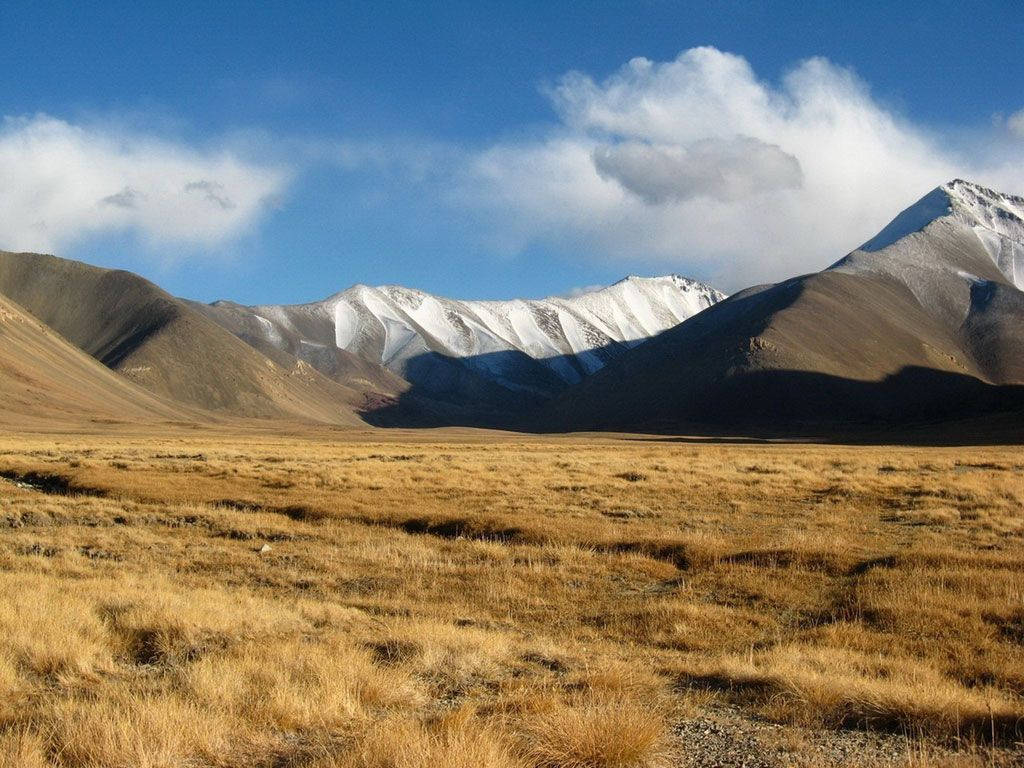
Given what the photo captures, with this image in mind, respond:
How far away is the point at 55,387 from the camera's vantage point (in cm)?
13988

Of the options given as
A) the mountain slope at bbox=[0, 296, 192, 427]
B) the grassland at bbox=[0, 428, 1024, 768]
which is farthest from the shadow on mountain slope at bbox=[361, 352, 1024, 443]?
the grassland at bbox=[0, 428, 1024, 768]

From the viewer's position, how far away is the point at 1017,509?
28.2 metres

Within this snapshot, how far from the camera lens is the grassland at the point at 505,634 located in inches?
296

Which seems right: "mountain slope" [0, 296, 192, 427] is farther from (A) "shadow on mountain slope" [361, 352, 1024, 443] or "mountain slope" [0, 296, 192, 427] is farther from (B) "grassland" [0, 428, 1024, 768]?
(B) "grassland" [0, 428, 1024, 768]

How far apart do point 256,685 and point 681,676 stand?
5.08 metres

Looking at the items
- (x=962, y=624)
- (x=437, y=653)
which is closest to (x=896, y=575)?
(x=962, y=624)

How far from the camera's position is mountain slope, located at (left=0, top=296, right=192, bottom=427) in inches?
4877

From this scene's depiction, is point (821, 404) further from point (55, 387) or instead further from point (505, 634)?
point (505, 634)

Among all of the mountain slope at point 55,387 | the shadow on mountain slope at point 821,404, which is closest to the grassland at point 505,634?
the mountain slope at point 55,387

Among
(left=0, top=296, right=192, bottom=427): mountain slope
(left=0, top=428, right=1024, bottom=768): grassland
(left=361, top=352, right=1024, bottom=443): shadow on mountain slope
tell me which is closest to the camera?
(left=0, top=428, right=1024, bottom=768): grassland

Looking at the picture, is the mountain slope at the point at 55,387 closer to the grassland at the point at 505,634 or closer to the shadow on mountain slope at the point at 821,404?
the shadow on mountain slope at the point at 821,404

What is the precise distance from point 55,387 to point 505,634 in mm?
147822

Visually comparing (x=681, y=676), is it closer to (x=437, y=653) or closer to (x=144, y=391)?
(x=437, y=653)

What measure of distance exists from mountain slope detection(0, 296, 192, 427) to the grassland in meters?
107
